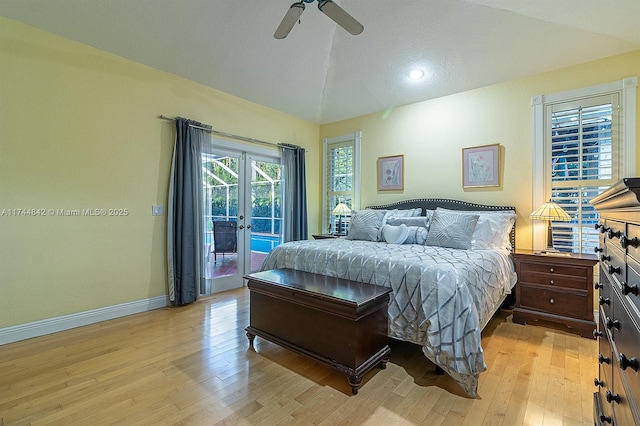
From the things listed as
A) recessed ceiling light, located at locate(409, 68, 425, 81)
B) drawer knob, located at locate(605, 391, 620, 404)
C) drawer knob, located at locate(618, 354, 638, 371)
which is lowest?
drawer knob, located at locate(605, 391, 620, 404)

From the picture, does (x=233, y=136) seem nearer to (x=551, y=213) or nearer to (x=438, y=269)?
(x=438, y=269)

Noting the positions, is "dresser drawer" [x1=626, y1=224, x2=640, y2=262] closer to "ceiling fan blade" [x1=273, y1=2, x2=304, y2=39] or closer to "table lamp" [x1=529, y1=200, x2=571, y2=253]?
"ceiling fan blade" [x1=273, y1=2, x2=304, y2=39]

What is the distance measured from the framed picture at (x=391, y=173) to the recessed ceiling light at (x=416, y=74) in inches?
43.9

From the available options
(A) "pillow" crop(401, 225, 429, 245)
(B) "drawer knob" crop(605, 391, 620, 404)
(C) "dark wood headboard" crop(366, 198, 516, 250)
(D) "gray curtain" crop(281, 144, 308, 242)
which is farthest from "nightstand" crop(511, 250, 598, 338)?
(D) "gray curtain" crop(281, 144, 308, 242)

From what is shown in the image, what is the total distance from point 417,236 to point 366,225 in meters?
0.66

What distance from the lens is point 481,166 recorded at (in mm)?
3947

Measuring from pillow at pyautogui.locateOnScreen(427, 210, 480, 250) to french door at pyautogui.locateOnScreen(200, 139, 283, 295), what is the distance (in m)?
2.66

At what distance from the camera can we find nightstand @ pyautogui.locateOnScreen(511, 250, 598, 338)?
2.84 meters

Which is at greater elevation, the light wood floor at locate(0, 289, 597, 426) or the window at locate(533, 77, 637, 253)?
the window at locate(533, 77, 637, 253)

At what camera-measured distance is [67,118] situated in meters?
3.02

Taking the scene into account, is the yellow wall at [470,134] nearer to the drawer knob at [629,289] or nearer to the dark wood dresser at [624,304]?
the dark wood dresser at [624,304]

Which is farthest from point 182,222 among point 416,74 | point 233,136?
point 416,74

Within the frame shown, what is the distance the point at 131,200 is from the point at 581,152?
5.00m

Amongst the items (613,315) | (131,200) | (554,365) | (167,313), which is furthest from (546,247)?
(131,200)
